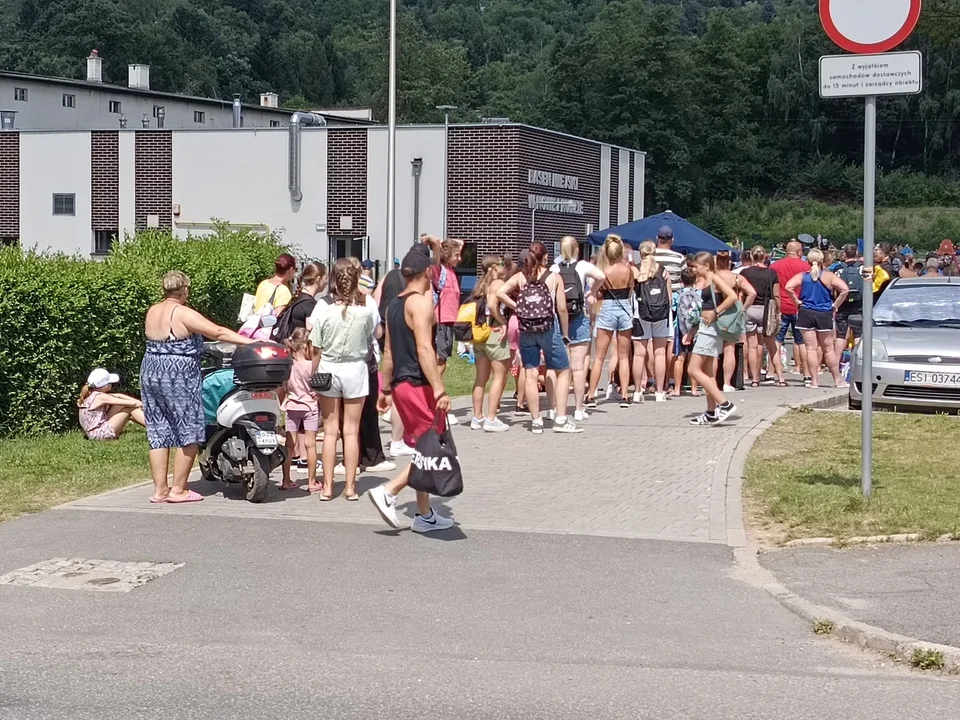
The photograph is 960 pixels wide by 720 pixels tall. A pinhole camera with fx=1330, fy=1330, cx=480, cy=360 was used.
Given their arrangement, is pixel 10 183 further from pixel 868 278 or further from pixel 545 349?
pixel 868 278

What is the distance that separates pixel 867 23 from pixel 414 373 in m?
3.79

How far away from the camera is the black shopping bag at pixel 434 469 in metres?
8.12

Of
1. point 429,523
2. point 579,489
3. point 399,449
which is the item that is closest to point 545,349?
point 399,449

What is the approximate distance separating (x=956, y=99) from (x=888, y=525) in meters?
94.0

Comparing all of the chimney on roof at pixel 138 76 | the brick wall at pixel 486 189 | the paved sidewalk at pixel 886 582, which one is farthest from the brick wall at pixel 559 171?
the chimney on roof at pixel 138 76

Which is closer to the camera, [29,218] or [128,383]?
[128,383]

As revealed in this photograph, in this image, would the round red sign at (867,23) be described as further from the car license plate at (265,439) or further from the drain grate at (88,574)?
the drain grate at (88,574)

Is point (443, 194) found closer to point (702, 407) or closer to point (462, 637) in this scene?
point (702, 407)

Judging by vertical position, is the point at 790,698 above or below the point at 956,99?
below

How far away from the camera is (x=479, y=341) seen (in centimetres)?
1327

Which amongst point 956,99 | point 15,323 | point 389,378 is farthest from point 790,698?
point 956,99

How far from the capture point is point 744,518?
29.2ft

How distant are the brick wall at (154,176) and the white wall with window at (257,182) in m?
0.85

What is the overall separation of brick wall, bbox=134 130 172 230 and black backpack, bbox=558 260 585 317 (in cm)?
3165
